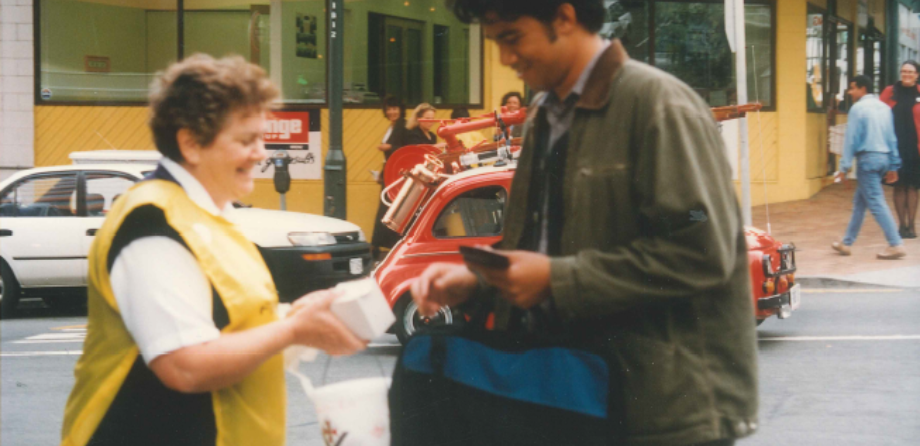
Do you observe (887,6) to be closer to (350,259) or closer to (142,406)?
(350,259)

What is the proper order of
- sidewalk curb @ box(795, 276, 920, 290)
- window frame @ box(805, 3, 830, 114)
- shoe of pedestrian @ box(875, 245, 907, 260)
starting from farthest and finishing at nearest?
window frame @ box(805, 3, 830, 114) → shoe of pedestrian @ box(875, 245, 907, 260) → sidewalk curb @ box(795, 276, 920, 290)

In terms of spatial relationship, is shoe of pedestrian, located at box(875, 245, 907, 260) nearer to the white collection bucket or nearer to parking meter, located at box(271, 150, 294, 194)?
parking meter, located at box(271, 150, 294, 194)

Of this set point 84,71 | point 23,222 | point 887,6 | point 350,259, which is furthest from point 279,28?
point 887,6

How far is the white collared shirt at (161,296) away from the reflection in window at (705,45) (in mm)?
14119

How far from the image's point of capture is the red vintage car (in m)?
7.29

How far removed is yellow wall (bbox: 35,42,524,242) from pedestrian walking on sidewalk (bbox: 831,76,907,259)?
496 centimetres

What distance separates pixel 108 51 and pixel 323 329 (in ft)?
46.9

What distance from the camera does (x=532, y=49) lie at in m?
1.88

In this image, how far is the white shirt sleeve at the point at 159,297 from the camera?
1.81 m

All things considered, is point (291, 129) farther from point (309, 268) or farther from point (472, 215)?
point (472, 215)

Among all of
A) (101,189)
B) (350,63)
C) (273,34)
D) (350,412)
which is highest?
(273,34)

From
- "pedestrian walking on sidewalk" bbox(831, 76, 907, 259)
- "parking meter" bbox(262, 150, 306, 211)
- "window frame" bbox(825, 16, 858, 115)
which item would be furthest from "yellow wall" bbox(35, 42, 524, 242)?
"window frame" bbox(825, 16, 858, 115)

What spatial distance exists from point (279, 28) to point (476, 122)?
8595mm

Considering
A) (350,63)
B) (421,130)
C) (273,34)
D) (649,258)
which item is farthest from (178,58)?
(649,258)
